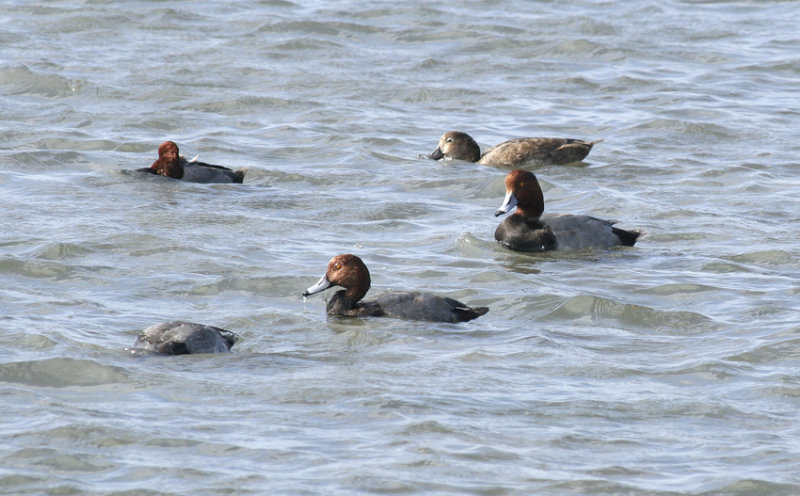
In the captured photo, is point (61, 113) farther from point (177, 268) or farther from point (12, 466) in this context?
point (12, 466)

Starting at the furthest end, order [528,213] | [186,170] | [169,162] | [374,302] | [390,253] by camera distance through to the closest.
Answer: [186,170] < [169,162] < [528,213] < [390,253] < [374,302]

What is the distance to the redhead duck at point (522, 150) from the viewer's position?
15938 millimetres

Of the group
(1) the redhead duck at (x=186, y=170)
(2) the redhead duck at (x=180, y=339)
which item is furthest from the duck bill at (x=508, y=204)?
(2) the redhead duck at (x=180, y=339)

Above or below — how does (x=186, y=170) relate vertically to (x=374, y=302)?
above

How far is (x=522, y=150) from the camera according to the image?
15977 mm

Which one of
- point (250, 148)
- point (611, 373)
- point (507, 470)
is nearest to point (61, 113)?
point (250, 148)

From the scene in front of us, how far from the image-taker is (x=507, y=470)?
761 centimetres

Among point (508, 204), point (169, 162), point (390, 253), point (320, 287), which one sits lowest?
point (390, 253)

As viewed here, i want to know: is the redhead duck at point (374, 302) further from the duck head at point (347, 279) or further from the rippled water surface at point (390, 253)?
the rippled water surface at point (390, 253)

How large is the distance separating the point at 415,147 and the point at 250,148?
1.93 metres

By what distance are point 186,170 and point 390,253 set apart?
3.04m

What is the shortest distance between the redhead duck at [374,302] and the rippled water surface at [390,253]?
0.13 m

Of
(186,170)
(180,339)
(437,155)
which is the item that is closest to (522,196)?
(437,155)

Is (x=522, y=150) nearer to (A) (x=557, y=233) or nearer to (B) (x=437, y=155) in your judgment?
(B) (x=437, y=155)
